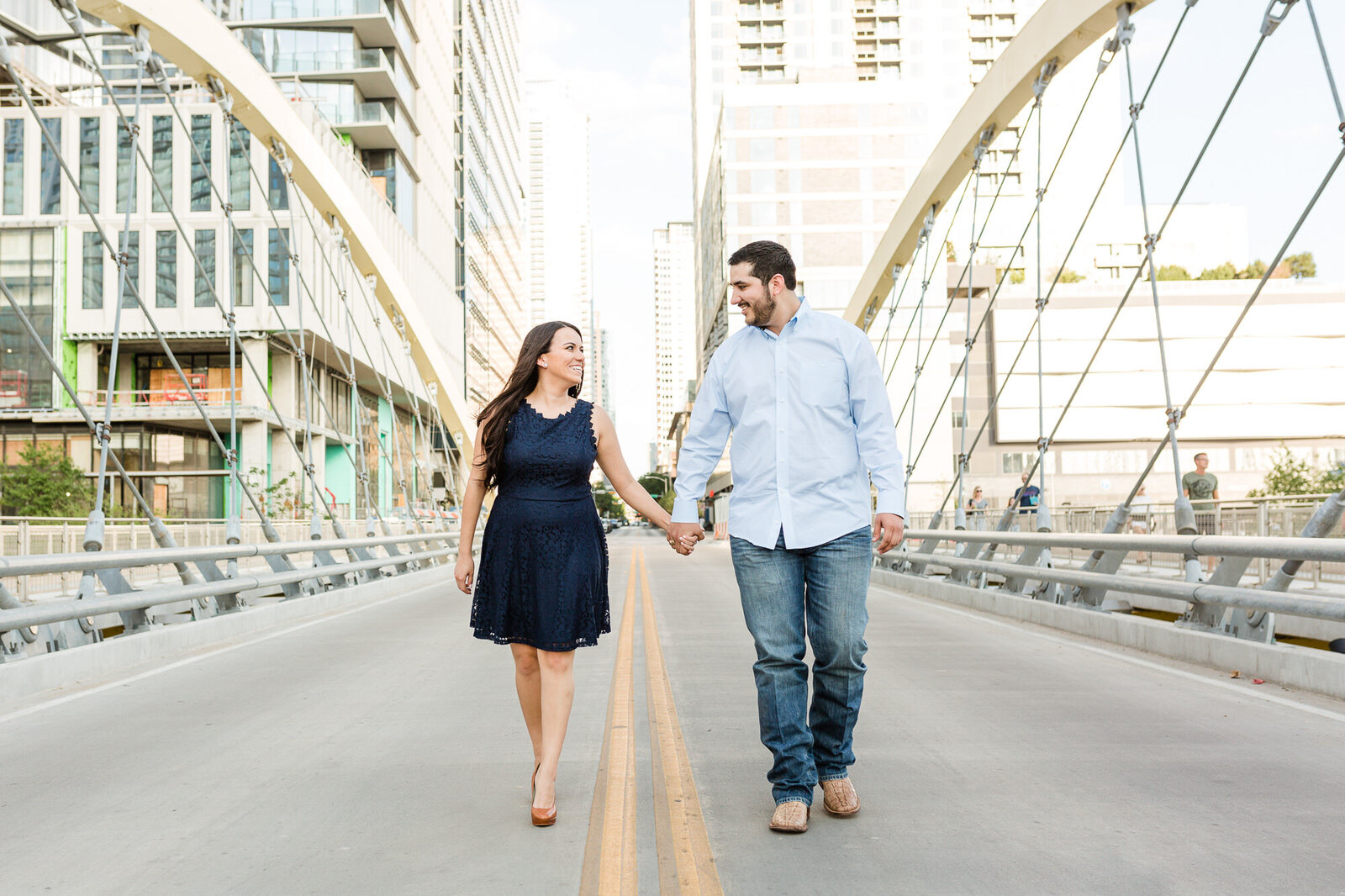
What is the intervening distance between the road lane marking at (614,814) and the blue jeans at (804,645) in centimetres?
60

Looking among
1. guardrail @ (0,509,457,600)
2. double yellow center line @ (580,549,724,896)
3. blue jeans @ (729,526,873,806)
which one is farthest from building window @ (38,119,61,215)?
blue jeans @ (729,526,873,806)

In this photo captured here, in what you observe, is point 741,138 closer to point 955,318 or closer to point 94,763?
point 955,318

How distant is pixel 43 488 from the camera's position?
37.1 m

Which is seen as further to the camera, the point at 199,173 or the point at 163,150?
the point at 163,150

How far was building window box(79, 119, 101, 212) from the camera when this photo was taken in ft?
149

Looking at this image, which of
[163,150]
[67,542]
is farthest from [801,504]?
[163,150]

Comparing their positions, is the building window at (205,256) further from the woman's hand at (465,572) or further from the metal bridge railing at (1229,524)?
the woman's hand at (465,572)

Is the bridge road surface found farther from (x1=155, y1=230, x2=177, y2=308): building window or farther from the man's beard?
(x1=155, y1=230, x2=177, y2=308): building window

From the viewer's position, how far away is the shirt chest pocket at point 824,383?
4.61m

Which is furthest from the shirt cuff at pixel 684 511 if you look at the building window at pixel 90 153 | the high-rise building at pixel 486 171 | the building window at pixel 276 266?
the high-rise building at pixel 486 171

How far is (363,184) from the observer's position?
49875 millimetres

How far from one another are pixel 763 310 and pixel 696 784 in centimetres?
201

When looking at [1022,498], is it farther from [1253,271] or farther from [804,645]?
[1253,271]

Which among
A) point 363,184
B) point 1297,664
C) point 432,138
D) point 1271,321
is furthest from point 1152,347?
point 1297,664
